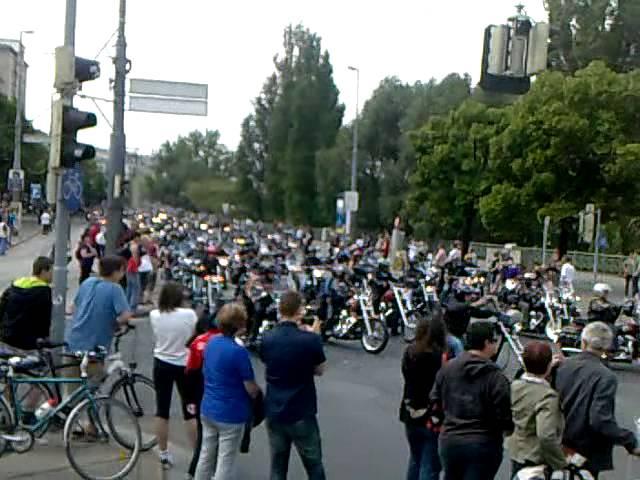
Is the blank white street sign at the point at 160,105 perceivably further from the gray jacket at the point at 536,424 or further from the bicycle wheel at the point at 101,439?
the gray jacket at the point at 536,424

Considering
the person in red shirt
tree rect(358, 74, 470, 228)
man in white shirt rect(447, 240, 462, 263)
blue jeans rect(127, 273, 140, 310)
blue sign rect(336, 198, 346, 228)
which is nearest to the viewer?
the person in red shirt

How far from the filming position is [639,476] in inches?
363

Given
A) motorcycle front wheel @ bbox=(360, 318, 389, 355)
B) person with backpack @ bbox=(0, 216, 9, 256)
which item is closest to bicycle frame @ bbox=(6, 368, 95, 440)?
motorcycle front wheel @ bbox=(360, 318, 389, 355)

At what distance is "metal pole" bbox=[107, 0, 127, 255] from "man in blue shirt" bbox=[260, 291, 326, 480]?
13.5 meters

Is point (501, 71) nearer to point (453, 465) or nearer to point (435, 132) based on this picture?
point (453, 465)

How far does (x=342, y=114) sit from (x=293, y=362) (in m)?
68.2

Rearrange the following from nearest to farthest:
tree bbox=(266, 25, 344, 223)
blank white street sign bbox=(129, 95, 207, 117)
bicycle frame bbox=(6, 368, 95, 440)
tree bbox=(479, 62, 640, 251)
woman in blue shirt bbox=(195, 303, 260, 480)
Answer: woman in blue shirt bbox=(195, 303, 260, 480) < bicycle frame bbox=(6, 368, 95, 440) < blank white street sign bbox=(129, 95, 207, 117) < tree bbox=(479, 62, 640, 251) < tree bbox=(266, 25, 344, 223)

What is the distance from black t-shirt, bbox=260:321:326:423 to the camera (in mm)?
7070

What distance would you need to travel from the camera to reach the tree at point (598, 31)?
56.8 m

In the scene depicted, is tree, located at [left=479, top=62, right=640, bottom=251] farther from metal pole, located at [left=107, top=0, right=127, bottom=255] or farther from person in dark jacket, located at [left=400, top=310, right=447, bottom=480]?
person in dark jacket, located at [left=400, top=310, right=447, bottom=480]

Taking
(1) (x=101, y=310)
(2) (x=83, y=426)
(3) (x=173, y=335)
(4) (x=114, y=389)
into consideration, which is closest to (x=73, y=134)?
(1) (x=101, y=310)

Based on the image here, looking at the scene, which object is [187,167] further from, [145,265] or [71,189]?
[71,189]

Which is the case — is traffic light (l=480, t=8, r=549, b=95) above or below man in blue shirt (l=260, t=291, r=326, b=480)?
above

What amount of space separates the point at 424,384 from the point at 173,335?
235cm
